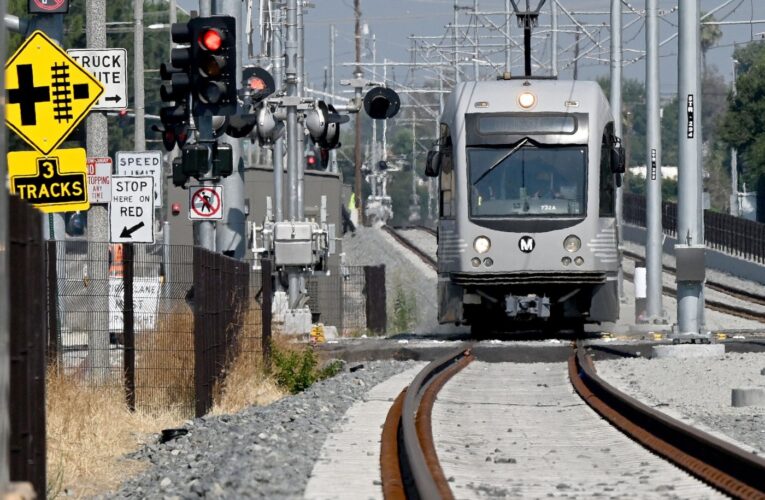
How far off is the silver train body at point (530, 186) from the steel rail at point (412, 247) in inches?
1084

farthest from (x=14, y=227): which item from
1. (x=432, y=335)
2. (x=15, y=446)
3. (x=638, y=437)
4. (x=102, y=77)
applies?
(x=432, y=335)

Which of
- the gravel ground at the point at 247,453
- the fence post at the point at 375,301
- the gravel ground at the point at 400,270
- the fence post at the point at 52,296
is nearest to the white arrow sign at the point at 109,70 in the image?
the fence post at the point at 52,296

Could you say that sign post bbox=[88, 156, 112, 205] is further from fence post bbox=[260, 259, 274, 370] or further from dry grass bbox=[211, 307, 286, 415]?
fence post bbox=[260, 259, 274, 370]

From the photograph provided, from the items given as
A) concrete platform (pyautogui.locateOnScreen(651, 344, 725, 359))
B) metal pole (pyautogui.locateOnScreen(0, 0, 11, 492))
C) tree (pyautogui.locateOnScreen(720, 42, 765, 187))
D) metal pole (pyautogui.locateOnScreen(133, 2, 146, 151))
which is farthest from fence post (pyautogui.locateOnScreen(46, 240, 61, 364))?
tree (pyautogui.locateOnScreen(720, 42, 765, 187))

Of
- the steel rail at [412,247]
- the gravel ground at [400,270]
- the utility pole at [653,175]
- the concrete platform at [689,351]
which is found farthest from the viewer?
the steel rail at [412,247]

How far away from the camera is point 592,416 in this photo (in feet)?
47.9

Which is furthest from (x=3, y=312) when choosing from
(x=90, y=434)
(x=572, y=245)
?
(x=572, y=245)

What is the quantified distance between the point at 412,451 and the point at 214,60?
416 inches

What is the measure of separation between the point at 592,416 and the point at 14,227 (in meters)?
7.11

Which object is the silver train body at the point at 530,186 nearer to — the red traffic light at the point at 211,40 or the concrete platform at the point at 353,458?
the red traffic light at the point at 211,40

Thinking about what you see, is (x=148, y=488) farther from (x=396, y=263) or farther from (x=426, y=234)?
(x=426, y=234)

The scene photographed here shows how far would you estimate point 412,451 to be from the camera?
34.3 feet

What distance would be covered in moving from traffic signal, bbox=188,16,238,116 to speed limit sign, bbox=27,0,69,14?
3.58 metres

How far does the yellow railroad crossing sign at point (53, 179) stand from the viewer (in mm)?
15156
